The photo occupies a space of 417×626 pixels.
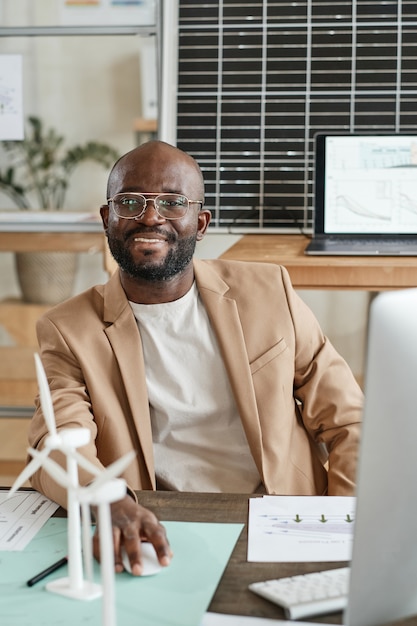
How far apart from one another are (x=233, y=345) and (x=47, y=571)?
0.67 metres

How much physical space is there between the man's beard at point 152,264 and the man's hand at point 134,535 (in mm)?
586

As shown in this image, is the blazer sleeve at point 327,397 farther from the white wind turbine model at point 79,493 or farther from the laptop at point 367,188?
the laptop at point 367,188

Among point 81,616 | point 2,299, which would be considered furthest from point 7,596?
point 2,299

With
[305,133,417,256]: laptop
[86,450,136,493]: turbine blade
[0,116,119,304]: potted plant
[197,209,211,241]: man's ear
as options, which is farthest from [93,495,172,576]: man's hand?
[0,116,119,304]: potted plant

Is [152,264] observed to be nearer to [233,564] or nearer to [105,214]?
[105,214]

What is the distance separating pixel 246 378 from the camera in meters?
1.61

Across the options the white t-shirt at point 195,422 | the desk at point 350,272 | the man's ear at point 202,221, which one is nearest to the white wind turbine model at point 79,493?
the white t-shirt at point 195,422

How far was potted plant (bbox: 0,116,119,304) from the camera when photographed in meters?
3.59

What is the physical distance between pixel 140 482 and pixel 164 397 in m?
0.16

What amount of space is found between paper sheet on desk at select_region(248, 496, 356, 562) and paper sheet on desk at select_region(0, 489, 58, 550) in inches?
11.4

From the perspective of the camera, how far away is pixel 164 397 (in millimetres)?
1635

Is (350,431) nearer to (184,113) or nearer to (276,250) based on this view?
(276,250)

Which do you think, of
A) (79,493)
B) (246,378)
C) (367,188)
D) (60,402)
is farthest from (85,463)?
(367,188)

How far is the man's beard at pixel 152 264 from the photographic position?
1.64m
